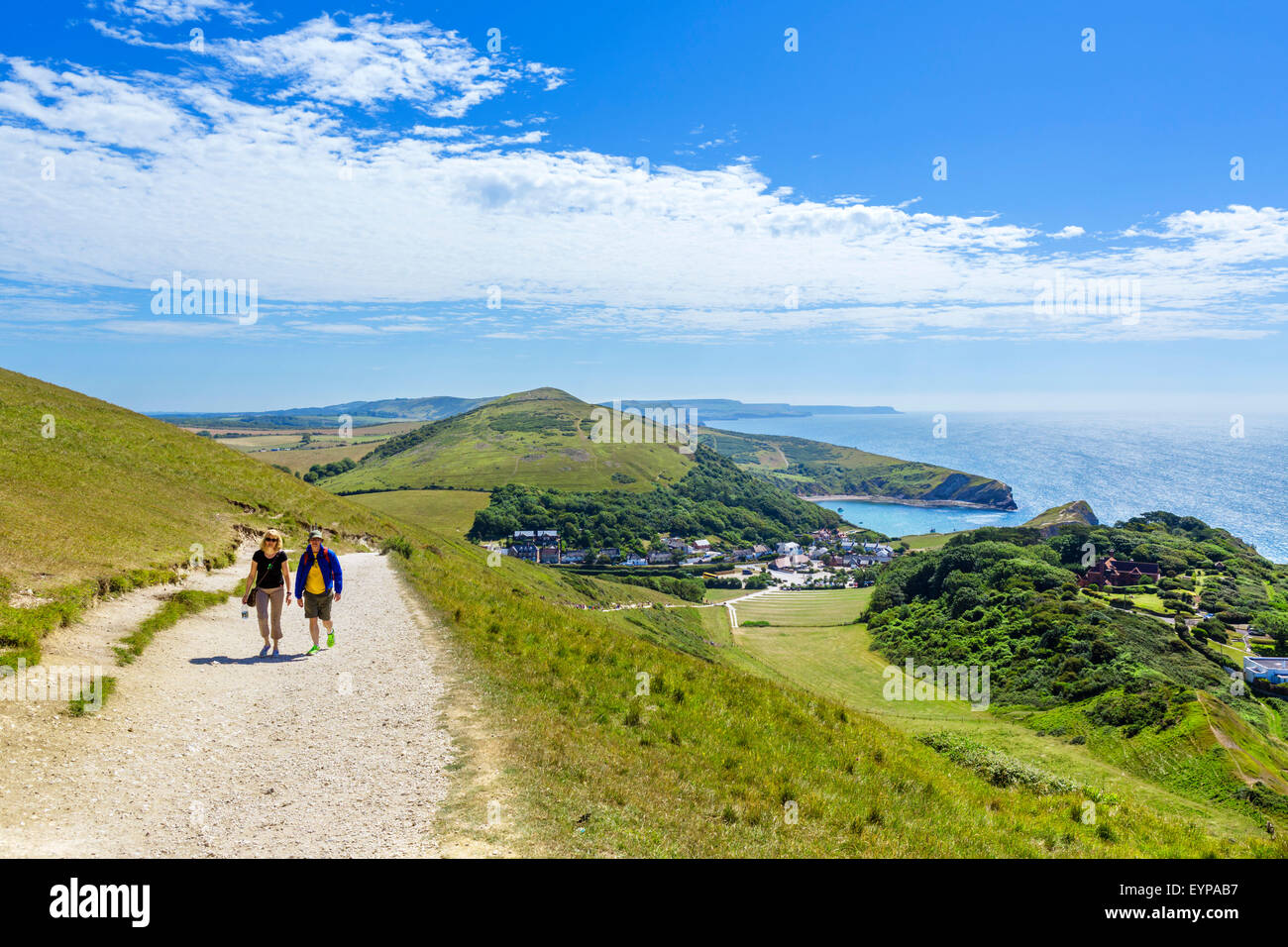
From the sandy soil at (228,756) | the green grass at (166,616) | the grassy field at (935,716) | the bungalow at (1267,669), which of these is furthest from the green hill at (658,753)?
the bungalow at (1267,669)

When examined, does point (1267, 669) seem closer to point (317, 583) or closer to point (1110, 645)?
point (1110, 645)

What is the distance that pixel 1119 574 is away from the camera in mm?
105875

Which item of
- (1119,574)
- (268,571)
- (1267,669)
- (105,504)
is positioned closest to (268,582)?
(268,571)

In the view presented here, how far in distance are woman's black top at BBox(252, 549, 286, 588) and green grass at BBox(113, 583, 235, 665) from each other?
2.63 metres

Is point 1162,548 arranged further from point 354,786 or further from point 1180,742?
point 354,786

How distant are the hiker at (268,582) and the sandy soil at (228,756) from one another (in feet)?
2.76

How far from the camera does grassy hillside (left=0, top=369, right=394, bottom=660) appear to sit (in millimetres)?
15977

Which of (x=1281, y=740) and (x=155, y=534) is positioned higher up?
(x=155, y=534)

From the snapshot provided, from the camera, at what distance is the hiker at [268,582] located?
15258 mm

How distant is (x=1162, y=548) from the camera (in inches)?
4631

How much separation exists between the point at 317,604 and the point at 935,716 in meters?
57.3

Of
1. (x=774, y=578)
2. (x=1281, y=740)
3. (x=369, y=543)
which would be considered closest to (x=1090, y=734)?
(x=1281, y=740)

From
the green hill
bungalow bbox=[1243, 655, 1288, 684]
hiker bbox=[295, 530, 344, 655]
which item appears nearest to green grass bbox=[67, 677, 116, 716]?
the green hill
